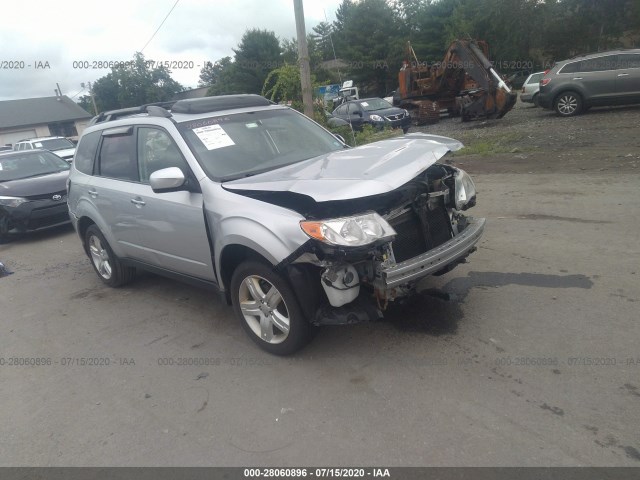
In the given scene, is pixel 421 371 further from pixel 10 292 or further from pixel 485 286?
pixel 10 292

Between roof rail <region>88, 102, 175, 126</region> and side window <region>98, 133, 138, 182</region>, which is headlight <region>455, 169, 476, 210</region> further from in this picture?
side window <region>98, 133, 138, 182</region>

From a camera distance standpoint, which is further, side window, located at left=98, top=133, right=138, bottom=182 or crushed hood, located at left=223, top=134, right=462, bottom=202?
side window, located at left=98, top=133, right=138, bottom=182

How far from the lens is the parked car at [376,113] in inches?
→ 693

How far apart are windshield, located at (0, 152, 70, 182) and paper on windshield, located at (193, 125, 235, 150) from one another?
22.9ft

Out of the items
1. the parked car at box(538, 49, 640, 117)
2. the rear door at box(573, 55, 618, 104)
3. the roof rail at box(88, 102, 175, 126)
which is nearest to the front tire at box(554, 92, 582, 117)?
the parked car at box(538, 49, 640, 117)

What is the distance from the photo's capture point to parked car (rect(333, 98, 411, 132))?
17609mm

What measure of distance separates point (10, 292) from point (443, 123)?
54.9 feet

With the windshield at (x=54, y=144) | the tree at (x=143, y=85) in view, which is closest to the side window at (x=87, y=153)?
the windshield at (x=54, y=144)

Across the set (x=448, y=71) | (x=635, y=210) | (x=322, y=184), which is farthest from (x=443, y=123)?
(x=322, y=184)

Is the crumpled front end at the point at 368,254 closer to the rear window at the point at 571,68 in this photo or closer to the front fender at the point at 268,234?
the front fender at the point at 268,234

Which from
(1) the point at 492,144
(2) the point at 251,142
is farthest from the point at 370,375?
(1) the point at 492,144

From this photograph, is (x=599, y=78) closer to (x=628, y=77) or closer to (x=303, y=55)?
(x=628, y=77)

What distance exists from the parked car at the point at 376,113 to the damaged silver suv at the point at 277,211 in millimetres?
12226

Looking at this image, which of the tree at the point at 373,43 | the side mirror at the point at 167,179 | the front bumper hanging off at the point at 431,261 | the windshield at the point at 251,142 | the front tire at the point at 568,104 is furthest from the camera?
the tree at the point at 373,43
